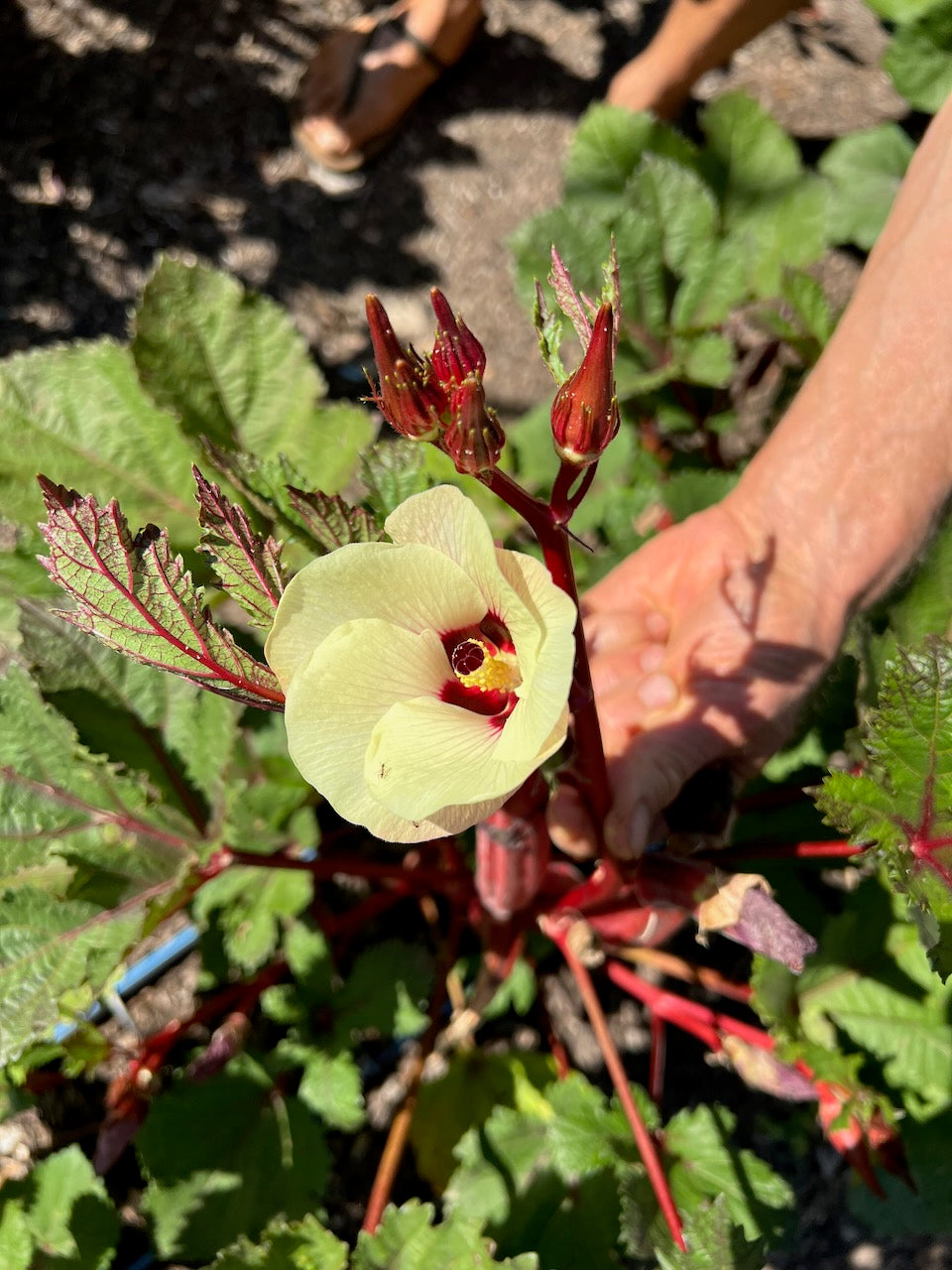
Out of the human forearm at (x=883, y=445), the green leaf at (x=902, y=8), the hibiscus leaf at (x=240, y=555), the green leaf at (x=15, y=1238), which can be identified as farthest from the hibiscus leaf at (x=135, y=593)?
the green leaf at (x=902, y=8)

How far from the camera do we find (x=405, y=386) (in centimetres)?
59

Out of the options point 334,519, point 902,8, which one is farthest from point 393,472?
point 902,8

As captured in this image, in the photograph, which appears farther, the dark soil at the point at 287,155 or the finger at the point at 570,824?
the dark soil at the point at 287,155

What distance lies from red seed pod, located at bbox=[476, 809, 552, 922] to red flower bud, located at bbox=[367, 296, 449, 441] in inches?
16.0

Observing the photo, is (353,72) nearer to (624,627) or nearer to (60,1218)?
(624,627)

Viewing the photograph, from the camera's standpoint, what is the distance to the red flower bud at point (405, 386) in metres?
0.59

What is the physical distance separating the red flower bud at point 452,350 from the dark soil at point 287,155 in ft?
5.90

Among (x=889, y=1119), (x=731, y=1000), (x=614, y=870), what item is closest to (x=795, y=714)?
(x=614, y=870)

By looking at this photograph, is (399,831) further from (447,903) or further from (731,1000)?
(731,1000)

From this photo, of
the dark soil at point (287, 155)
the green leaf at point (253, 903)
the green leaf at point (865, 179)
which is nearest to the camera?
the green leaf at point (253, 903)

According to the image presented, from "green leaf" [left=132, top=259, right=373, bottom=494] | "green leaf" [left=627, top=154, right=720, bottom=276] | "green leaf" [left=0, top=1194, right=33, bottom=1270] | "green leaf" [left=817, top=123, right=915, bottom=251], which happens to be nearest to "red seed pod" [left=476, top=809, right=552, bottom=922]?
"green leaf" [left=132, top=259, right=373, bottom=494]

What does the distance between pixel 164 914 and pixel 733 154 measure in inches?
66.1

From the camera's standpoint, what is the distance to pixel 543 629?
621 mm

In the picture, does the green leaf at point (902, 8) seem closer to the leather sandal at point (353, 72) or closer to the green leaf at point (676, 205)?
the green leaf at point (676, 205)
